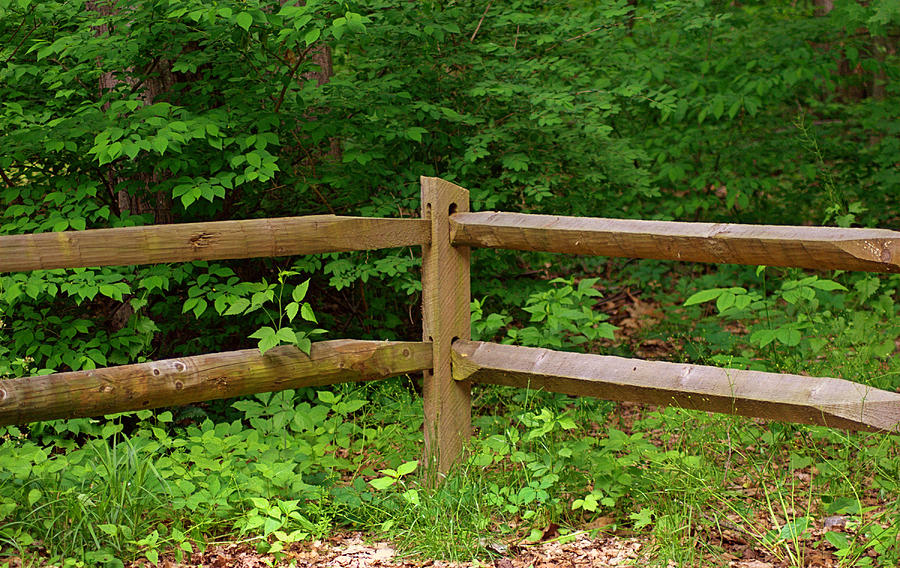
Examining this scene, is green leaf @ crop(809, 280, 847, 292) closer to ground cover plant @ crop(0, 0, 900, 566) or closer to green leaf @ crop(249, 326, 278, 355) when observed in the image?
ground cover plant @ crop(0, 0, 900, 566)

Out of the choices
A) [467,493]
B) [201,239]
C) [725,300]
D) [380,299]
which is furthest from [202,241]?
[725,300]

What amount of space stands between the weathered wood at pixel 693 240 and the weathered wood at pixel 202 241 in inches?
12.3

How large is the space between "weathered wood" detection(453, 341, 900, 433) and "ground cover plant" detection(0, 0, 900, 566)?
0.23 m

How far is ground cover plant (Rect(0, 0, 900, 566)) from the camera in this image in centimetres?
333

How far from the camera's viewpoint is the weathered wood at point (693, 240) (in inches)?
113

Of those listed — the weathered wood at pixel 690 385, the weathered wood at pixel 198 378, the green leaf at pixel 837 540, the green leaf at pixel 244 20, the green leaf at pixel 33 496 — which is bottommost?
the green leaf at pixel 837 540

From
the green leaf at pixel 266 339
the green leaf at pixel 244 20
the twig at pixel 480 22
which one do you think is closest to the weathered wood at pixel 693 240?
the green leaf at pixel 266 339

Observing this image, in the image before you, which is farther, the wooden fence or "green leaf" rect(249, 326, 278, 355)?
"green leaf" rect(249, 326, 278, 355)

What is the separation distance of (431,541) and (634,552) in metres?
0.74

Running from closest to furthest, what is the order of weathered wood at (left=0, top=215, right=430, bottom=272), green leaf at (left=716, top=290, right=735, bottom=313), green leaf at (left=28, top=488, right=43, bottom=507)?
weathered wood at (left=0, top=215, right=430, bottom=272) → green leaf at (left=28, top=488, right=43, bottom=507) → green leaf at (left=716, top=290, right=735, bottom=313)

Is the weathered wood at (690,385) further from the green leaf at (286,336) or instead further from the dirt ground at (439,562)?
the green leaf at (286,336)

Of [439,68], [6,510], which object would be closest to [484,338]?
[439,68]

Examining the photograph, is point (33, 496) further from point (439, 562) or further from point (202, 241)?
point (439, 562)

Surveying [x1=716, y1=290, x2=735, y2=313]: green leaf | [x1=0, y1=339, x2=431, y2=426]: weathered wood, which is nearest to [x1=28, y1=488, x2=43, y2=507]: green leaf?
[x1=0, y1=339, x2=431, y2=426]: weathered wood
